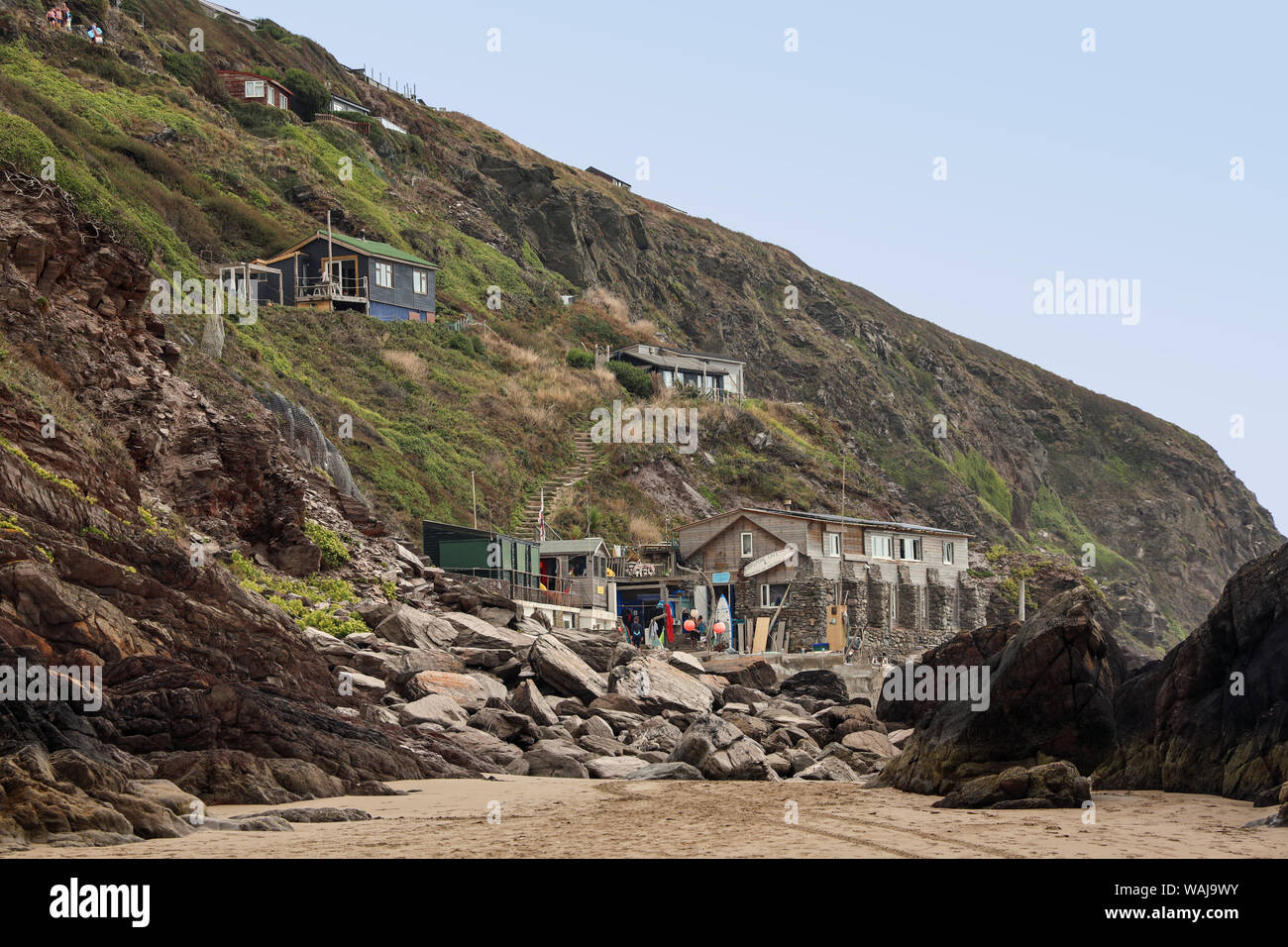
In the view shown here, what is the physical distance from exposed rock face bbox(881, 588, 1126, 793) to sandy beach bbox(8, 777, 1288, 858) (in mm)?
1131

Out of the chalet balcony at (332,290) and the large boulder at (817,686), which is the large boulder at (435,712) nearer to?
the large boulder at (817,686)

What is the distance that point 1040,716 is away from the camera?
1975 cm

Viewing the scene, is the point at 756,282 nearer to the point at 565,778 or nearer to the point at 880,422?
the point at 880,422

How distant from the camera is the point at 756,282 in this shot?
125438 mm

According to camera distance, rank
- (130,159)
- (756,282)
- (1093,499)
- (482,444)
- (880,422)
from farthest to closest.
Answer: (756,282) → (1093,499) → (880,422) → (130,159) → (482,444)

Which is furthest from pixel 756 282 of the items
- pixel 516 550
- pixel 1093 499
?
pixel 516 550

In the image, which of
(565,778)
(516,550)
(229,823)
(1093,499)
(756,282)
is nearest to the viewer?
(229,823)

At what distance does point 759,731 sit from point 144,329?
57.9 ft

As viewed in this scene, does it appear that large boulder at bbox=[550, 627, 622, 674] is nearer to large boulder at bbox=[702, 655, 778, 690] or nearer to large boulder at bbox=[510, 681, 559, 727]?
large boulder at bbox=[702, 655, 778, 690]

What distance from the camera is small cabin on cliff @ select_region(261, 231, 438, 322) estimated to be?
69188mm

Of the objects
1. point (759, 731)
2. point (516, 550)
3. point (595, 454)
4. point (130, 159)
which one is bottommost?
point (759, 731)

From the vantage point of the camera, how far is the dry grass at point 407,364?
65562 mm

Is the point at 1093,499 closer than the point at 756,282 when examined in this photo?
Yes

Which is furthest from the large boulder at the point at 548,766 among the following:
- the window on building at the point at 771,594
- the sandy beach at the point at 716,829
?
the window on building at the point at 771,594
